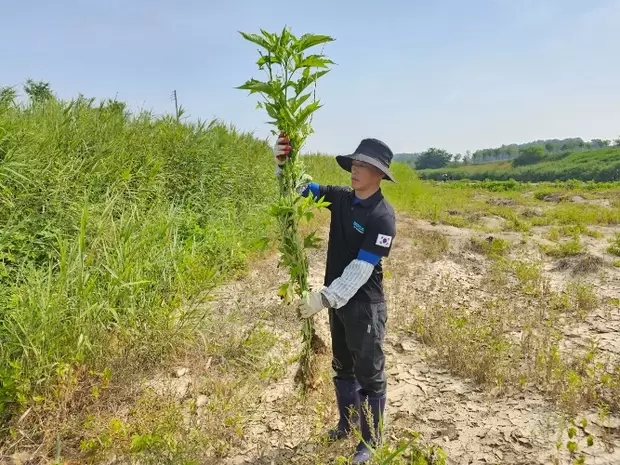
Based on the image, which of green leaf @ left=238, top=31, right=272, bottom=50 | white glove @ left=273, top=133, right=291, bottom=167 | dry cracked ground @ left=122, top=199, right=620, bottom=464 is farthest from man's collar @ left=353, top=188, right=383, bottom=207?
dry cracked ground @ left=122, top=199, right=620, bottom=464

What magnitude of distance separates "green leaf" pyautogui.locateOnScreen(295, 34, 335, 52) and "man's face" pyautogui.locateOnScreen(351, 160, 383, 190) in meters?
0.70

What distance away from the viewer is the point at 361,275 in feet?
7.98

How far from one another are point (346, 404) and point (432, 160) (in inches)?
4178

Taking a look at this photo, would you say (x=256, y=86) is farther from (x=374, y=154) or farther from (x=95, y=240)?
(x=95, y=240)

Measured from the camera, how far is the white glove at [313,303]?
2441 millimetres

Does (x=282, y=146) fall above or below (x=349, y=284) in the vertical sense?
above

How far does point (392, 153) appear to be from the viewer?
2.67 metres

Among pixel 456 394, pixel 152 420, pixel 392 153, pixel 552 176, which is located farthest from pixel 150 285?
pixel 552 176

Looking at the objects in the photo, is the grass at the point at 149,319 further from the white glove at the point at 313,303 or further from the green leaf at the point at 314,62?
the green leaf at the point at 314,62

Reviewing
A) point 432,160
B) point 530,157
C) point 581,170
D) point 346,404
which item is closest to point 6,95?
point 346,404

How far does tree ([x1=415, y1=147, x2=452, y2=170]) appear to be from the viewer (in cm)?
10264

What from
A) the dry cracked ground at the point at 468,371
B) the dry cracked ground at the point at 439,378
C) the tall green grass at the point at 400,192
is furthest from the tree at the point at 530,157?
the dry cracked ground at the point at 439,378

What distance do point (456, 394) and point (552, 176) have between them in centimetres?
5827

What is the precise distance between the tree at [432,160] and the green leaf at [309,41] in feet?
336
